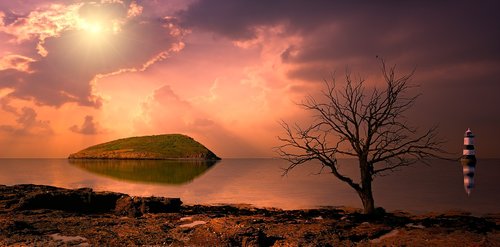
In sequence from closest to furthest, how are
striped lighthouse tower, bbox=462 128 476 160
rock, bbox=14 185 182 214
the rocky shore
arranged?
1. the rocky shore
2. rock, bbox=14 185 182 214
3. striped lighthouse tower, bbox=462 128 476 160

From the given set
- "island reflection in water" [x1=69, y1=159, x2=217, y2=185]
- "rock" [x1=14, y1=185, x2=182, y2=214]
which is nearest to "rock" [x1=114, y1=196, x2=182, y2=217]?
"rock" [x1=14, y1=185, x2=182, y2=214]

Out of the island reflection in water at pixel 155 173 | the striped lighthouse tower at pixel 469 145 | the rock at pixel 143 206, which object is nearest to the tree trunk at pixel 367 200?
the rock at pixel 143 206

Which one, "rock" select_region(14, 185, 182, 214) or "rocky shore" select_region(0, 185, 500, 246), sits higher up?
"rock" select_region(14, 185, 182, 214)

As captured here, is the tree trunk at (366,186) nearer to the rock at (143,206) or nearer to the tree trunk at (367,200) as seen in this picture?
the tree trunk at (367,200)

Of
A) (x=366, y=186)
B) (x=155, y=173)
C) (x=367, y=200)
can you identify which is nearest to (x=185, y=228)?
(x=366, y=186)

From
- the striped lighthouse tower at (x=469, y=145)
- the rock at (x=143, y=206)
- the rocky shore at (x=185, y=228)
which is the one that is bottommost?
the rocky shore at (x=185, y=228)

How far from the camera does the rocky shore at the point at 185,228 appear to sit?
15602mm

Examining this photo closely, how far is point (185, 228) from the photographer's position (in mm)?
18281

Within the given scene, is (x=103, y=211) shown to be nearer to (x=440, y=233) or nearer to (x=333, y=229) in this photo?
(x=333, y=229)

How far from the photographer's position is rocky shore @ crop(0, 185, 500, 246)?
51.2 ft

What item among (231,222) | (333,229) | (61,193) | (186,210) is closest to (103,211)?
(61,193)

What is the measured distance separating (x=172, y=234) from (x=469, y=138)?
98.4 meters

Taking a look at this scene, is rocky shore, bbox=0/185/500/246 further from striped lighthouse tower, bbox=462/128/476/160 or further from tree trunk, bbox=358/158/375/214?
striped lighthouse tower, bbox=462/128/476/160

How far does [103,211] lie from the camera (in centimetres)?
2492
